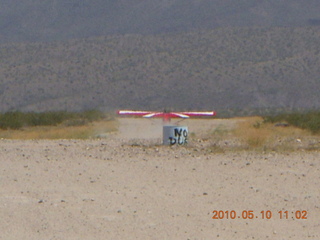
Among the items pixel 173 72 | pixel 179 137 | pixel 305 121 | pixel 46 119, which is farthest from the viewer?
pixel 173 72

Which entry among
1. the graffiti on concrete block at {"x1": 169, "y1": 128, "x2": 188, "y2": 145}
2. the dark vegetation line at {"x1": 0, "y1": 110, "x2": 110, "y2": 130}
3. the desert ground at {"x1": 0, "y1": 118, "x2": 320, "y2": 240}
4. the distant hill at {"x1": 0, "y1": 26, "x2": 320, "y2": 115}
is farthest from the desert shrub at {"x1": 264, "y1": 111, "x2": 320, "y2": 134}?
the distant hill at {"x1": 0, "y1": 26, "x2": 320, "y2": 115}

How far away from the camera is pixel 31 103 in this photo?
187ft

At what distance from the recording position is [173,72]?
59.9 metres

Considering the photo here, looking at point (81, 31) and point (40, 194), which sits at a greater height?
point (81, 31)

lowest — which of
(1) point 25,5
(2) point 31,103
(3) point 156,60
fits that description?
(2) point 31,103

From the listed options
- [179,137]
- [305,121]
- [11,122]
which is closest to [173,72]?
[11,122]

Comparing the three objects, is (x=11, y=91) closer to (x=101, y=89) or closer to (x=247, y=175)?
(x=101, y=89)

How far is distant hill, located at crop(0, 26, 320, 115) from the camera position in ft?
183

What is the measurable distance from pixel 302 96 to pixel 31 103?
72.9 feet

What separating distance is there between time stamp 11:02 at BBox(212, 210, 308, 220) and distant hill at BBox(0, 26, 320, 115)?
4362 centimetres

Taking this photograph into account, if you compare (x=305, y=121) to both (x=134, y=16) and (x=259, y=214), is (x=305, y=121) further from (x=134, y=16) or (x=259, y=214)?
(x=134, y=16)

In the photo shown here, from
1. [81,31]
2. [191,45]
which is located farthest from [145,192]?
[81,31]

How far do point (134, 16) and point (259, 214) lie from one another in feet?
267

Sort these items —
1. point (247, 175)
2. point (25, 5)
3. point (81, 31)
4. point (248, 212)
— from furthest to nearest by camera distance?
point (25, 5), point (81, 31), point (247, 175), point (248, 212)
